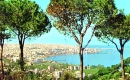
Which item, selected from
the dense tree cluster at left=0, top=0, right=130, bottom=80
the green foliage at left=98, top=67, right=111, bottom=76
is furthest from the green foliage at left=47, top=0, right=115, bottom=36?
the green foliage at left=98, top=67, right=111, bottom=76

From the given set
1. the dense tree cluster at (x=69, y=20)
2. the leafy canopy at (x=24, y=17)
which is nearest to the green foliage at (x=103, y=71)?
the dense tree cluster at (x=69, y=20)

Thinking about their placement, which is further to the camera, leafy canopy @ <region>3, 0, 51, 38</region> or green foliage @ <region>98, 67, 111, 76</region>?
green foliage @ <region>98, 67, 111, 76</region>

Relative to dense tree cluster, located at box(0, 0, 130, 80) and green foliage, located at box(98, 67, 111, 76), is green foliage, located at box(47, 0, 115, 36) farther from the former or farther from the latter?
green foliage, located at box(98, 67, 111, 76)

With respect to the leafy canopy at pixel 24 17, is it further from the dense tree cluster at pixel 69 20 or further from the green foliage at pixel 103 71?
the green foliage at pixel 103 71

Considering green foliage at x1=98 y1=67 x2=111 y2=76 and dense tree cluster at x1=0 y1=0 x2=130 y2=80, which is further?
green foliage at x1=98 y1=67 x2=111 y2=76

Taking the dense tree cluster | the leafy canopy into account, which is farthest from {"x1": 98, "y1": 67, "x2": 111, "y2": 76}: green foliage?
the leafy canopy

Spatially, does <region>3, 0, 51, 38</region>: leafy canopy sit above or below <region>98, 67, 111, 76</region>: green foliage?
above

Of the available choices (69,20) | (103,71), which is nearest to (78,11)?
(69,20)

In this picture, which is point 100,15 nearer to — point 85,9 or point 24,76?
point 85,9

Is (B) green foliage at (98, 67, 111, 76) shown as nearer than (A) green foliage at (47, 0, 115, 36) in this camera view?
No

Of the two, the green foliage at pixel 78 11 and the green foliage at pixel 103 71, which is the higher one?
the green foliage at pixel 78 11

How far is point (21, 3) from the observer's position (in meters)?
27.7

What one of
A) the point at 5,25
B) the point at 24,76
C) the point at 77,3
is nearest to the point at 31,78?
the point at 24,76

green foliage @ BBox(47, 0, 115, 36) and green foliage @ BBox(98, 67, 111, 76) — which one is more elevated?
green foliage @ BBox(47, 0, 115, 36)
